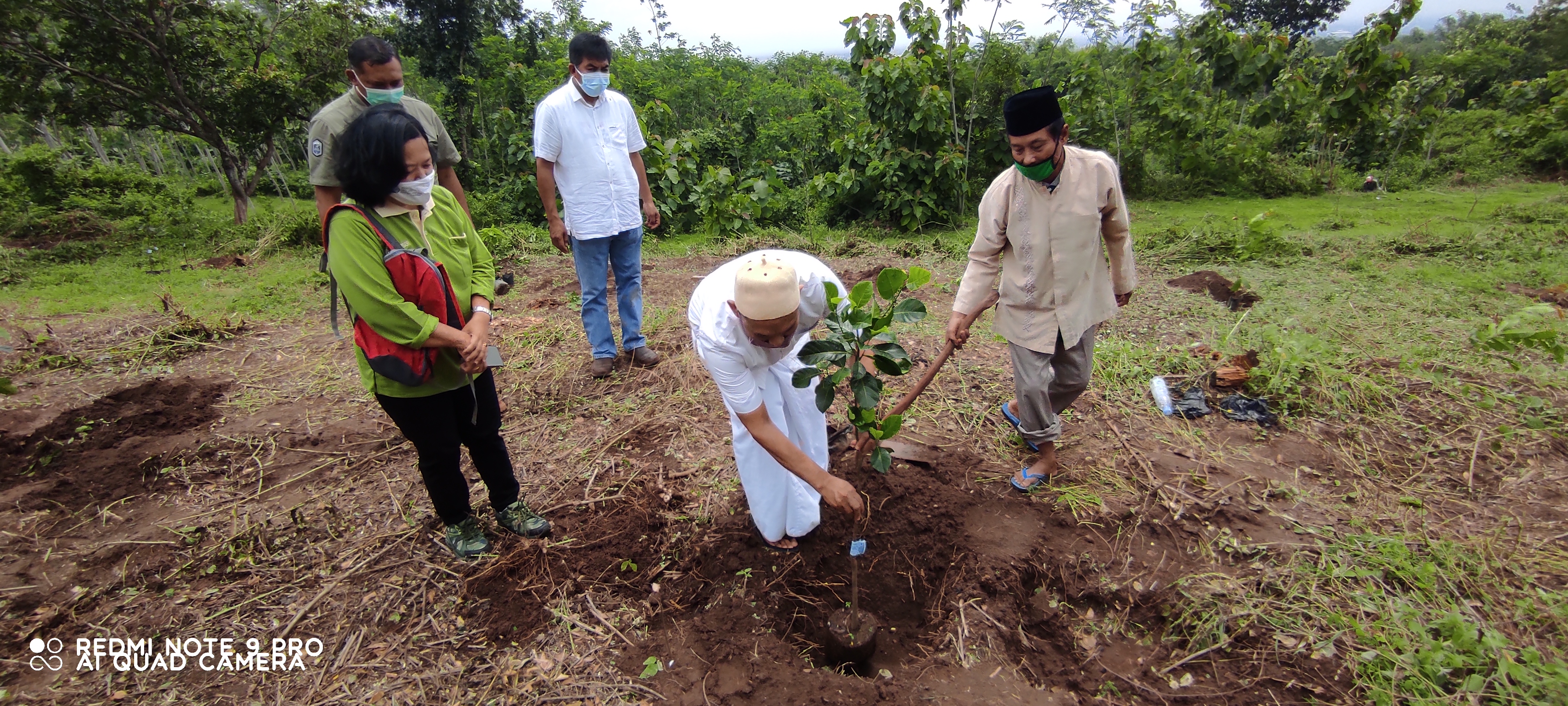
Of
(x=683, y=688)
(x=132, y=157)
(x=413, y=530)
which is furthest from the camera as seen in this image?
(x=132, y=157)

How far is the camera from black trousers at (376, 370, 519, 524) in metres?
2.14

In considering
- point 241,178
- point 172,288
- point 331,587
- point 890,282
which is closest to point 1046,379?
point 890,282

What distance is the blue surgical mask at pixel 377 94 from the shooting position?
8.91 feet

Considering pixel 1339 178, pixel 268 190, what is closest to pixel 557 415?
pixel 1339 178

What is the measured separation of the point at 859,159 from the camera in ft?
25.7

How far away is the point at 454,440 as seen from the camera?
2.26 metres

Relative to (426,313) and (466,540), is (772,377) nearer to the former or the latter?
(426,313)

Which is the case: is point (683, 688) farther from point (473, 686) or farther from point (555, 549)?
point (555, 549)

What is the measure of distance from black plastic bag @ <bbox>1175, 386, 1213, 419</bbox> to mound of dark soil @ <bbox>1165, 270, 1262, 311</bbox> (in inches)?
62.5

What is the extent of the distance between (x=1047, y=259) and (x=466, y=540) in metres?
2.38

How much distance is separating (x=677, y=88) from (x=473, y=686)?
1327cm

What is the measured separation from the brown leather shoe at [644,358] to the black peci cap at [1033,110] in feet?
8.27

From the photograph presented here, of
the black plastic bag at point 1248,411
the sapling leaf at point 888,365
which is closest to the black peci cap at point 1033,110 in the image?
the sapling leaf at point 888,365

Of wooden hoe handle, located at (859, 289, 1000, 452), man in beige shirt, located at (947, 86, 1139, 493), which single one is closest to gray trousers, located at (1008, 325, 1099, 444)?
man in beige shirt, located at (947, 86, 1139, 493)
